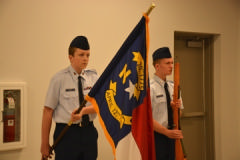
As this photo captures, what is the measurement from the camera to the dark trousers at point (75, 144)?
187cm

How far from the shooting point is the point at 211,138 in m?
3.87

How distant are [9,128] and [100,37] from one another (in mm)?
1370

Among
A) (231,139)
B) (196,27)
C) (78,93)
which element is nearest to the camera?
(78,93)

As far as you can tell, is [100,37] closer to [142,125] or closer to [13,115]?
[13,115]

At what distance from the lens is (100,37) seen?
287 cm

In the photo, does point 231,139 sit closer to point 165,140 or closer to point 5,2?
point 165,140

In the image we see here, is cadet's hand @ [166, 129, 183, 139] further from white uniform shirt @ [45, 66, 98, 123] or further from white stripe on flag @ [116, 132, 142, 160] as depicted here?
white stripe on flag @ [116, 132, 142, 160]

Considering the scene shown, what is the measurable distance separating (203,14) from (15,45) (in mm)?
2624

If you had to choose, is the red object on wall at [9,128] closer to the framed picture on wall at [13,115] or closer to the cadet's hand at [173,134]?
the framed picture on wall at [13,115]

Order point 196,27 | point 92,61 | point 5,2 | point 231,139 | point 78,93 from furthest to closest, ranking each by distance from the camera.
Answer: point 231,139 < point 196,27 < point 92,61 < point 5,2 < point 78,93

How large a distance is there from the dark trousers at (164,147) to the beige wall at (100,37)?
832mm

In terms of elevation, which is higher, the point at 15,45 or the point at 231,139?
the point at 15,45

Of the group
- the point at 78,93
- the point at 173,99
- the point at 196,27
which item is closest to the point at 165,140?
the point at 173,99

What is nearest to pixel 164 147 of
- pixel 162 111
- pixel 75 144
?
pixel 162 111
